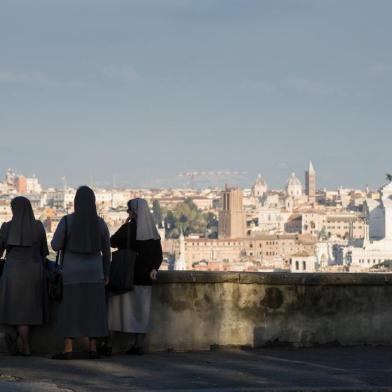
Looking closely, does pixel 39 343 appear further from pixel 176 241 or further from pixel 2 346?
pixel 176 241

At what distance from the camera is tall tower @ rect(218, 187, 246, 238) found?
186m

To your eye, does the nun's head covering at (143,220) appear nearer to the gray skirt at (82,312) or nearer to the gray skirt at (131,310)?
the gray skirt at (131,310)

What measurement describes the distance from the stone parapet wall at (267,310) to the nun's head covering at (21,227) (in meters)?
0.97

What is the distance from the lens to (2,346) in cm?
953

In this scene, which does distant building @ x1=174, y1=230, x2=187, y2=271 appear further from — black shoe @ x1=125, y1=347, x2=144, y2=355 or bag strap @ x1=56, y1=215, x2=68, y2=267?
bag strap @ x1=56, y1=215, x2=68, y2=267

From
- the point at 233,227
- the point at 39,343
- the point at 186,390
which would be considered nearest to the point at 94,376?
the point at 186,390

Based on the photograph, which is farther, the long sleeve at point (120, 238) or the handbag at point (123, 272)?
the long sleeve at point (120, 238)

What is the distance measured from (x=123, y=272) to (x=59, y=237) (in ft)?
1.71

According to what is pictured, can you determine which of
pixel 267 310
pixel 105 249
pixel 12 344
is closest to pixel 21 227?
pixel 105 249

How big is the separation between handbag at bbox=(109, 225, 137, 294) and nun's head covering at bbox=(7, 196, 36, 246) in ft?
1.90

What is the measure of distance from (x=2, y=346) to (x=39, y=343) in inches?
9.2

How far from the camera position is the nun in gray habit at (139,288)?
9.52 m

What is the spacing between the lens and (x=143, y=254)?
9539 millimetres

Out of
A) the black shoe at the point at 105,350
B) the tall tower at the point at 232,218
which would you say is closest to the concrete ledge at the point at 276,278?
the black shoe at the point at 105,350
